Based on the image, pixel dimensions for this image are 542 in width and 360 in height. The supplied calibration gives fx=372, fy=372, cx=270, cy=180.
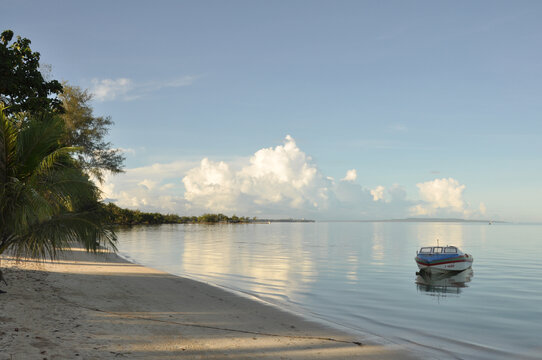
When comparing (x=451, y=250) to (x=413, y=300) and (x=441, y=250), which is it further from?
(x=413, y=300)

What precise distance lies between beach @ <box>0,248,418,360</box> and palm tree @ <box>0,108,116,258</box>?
91.0 inches

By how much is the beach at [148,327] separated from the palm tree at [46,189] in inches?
91.0

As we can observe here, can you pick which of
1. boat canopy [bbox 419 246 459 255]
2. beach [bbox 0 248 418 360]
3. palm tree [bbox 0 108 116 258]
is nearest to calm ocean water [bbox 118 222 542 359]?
boat canopy [bbox 419 246 459 255]

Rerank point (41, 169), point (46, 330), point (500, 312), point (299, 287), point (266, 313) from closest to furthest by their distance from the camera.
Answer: point (46, 330), point (41, 169), point (266, 313), point (500, 312), point (299, 287)

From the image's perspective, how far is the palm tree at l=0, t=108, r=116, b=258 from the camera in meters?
12.6

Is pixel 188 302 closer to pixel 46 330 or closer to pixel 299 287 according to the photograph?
pixel 46 330

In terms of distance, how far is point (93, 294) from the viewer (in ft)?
54.1

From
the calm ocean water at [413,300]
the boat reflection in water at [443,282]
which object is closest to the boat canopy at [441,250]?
the boat reflection in water at [443,282]

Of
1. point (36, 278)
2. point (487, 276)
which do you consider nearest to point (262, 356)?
point (36, 278)

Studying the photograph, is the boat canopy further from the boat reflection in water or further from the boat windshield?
the boat reflection in water

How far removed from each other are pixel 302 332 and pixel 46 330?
314 inches

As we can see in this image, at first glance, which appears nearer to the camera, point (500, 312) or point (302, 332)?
point (302, 332)

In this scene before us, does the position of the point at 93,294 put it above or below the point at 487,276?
above

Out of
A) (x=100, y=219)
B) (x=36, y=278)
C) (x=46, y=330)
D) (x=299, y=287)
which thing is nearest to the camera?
(x=46, y=330)
